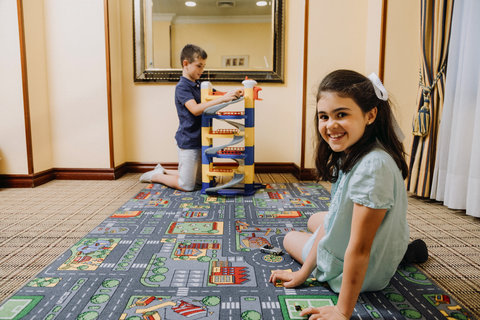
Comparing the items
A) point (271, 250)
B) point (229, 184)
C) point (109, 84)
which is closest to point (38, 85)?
point (109, 84)

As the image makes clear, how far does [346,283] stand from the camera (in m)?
0.87

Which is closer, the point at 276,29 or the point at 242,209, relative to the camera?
the point at 242,209

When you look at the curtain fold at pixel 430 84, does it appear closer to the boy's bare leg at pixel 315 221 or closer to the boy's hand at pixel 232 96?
the boy's bare leg at pixel 315 221


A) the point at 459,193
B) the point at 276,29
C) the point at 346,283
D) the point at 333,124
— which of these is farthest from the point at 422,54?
the point at 346,283

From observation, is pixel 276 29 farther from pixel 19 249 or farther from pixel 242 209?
pixel 19 249

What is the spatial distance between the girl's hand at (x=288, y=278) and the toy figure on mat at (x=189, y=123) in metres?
1.35

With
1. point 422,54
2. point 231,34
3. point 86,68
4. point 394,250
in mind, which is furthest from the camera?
point 231,34

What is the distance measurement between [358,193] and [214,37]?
2370 mm

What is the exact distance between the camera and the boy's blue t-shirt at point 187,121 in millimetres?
2416

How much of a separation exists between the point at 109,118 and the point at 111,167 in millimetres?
390

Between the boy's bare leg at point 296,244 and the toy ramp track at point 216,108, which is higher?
the toy ramp track at point 216,108

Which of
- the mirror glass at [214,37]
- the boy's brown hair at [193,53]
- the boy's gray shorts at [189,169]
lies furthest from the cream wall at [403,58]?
the boy's gray shorts at [189,169]

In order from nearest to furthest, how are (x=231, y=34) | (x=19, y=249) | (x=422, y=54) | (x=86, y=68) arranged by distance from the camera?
(x=19, y=249) < (x=422, y=54) < (x=86, y=68) < (x=231, y=34)

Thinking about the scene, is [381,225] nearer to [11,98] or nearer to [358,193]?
[358,193]
